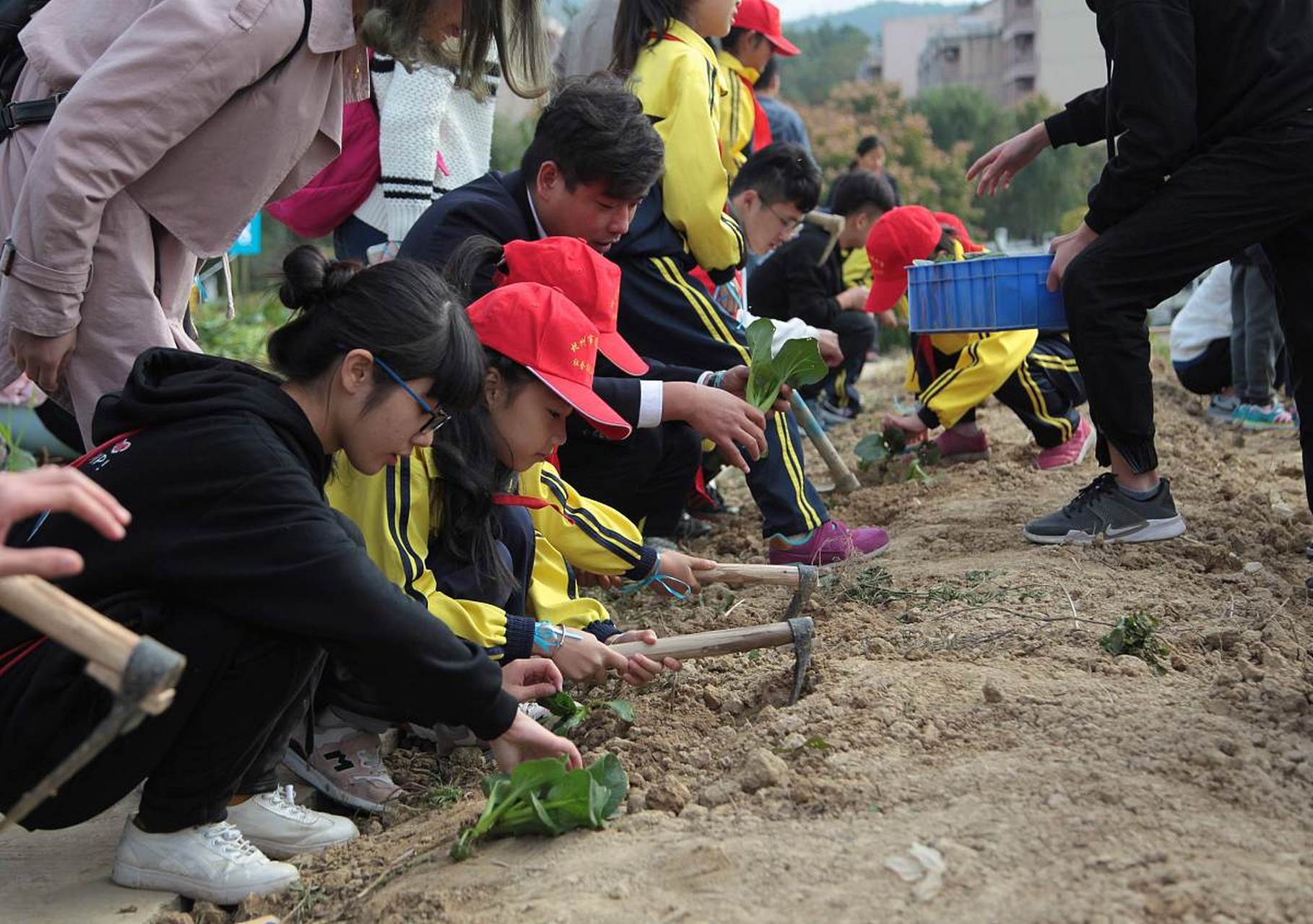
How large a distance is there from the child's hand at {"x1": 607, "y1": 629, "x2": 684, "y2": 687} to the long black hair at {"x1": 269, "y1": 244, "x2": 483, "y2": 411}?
698mm

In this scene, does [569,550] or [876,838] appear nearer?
[876,838]

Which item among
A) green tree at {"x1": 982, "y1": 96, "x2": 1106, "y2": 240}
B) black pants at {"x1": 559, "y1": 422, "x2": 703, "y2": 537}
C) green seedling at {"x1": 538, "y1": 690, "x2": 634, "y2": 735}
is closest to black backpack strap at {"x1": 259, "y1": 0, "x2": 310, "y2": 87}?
green seedling at {"x1": 538, "y1": 690, "x2": 634, "y2": 735}

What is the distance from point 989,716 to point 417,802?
1156mm

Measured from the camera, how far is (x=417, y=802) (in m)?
2.78

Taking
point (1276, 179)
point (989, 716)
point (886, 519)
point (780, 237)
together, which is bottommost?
point (886, 519)

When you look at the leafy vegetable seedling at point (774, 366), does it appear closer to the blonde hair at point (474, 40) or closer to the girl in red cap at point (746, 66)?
the girl in red cap at point (746, 66)

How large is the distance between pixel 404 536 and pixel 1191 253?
2.18 meters

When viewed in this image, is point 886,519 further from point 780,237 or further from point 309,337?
point 309,337

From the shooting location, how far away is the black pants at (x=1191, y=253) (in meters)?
3.47

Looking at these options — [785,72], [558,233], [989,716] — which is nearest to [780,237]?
[558,233]

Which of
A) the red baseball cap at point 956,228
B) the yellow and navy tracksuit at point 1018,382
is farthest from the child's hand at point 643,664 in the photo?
the red baseball cap at point 956,228

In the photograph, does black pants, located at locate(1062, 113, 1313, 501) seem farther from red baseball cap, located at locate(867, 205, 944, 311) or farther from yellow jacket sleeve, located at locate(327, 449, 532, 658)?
yellow jacket sleeve, located at locate(327, 449, 532, 658)

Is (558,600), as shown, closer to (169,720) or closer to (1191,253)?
(169,720)

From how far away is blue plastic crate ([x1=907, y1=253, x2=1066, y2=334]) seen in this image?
3924 millimetres
